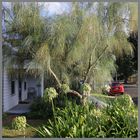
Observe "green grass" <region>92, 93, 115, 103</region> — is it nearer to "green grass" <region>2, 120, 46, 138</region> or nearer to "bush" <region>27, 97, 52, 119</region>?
"bush" <region>27, 97, 52, 119</region>

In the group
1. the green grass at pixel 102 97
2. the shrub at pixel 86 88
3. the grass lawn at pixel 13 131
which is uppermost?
the shrub at pixel 86 88

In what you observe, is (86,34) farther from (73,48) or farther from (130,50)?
(130,50)

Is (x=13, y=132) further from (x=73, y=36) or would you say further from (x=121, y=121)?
(x=73, y=36)

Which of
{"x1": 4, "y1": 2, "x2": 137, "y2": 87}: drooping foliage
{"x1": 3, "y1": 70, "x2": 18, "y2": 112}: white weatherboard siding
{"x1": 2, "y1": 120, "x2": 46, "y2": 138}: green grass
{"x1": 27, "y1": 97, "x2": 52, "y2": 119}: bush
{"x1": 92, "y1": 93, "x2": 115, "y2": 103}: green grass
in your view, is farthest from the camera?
{"x1": 3, "y1": 70, "x2": 18, "y2": 112}: white weatherboard siding

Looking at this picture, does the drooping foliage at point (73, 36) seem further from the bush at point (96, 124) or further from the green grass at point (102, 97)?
the bush at point (96, 124)

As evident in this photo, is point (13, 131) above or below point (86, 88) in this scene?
below

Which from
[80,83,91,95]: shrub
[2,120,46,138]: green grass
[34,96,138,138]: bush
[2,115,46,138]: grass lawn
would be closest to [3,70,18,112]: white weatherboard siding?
[2,115,46,138]: grass lawn

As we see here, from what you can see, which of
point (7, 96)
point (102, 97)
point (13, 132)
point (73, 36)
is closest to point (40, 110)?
point (102, 97)

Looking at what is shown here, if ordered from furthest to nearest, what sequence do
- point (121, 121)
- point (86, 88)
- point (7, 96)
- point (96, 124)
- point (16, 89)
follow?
point (16, 89)
point (7, 96)
point (86, 88)
point (121, 121)
point (96, 124)

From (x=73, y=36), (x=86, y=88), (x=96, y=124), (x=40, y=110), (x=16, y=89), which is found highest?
(x=73, y=36)

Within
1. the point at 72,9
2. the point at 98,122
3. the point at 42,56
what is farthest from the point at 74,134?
the point at 72,9

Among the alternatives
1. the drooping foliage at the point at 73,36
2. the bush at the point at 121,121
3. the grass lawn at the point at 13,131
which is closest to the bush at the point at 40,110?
the grass lawn at the point at 13,131

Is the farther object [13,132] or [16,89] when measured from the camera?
[16,89]

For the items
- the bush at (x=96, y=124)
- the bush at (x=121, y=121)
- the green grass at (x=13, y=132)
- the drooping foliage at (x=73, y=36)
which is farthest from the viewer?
the drooping foliage at (x=73, y=36)
